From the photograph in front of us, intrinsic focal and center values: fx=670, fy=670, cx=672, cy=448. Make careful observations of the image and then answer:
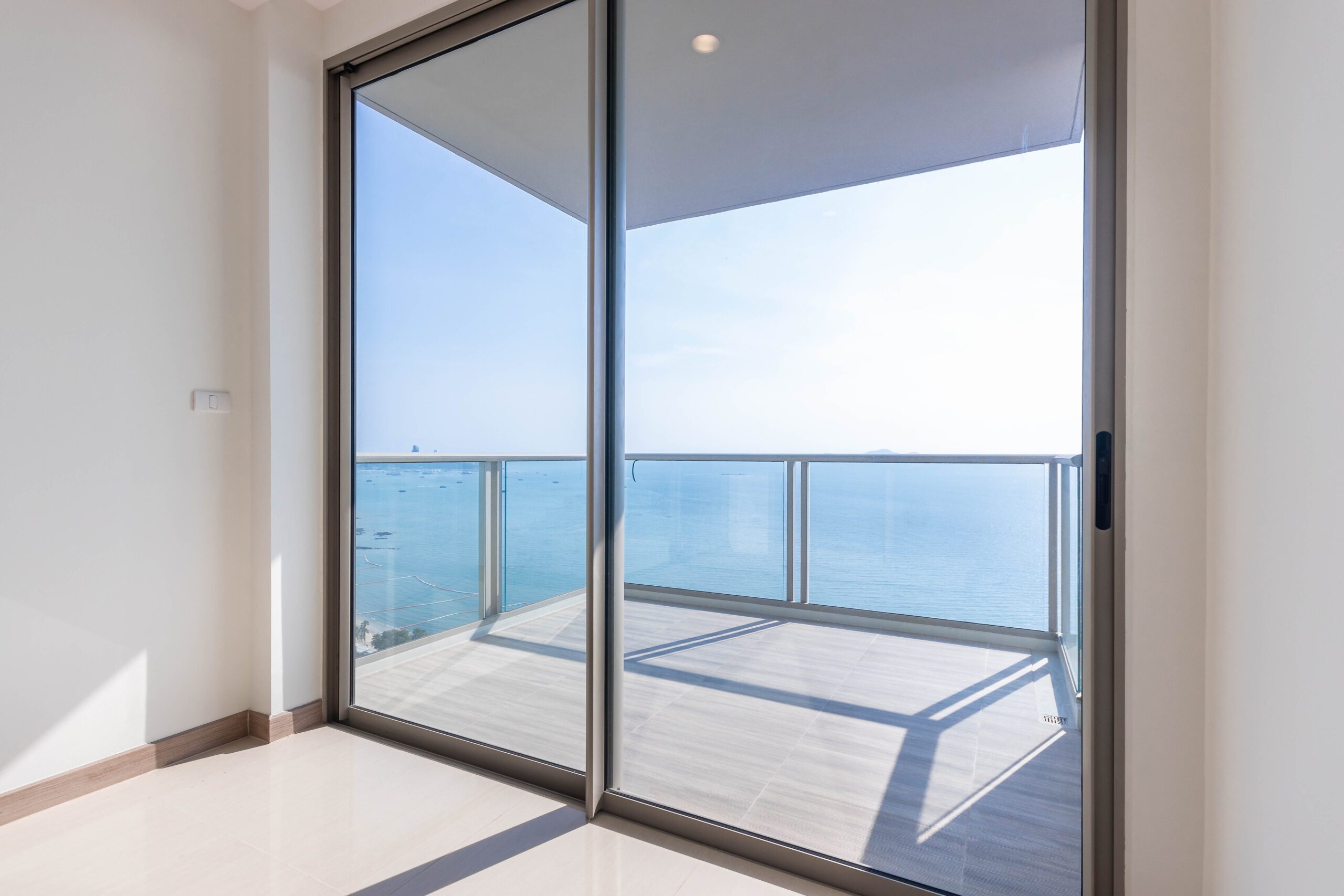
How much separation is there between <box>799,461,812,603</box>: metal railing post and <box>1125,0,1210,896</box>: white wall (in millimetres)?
708

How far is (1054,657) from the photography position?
62.0 inches

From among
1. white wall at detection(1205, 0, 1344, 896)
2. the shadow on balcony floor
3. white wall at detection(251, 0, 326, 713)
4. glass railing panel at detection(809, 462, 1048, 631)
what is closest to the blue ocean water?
glass railing panel at detection(809, 462, 1048, 631)

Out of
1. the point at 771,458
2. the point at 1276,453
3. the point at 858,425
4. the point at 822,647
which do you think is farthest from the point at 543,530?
the point at 1276,453

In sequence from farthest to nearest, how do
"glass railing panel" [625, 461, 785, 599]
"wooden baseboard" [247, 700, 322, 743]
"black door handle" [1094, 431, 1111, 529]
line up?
"wooden baseboard" [247, 700, 322, 743] → "glass railing panel" [625, 461, 785, 599] → "black door handle" [1094, 431, 1111, 529]

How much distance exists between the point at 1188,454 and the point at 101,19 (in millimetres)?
3363

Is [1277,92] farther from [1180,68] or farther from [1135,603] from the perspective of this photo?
[1135,603]

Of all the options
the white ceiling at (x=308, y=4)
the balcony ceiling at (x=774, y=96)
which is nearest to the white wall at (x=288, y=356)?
the white ceiling at (x=308, y=4)

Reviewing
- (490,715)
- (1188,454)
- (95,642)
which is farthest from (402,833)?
Answer: (1188,454)

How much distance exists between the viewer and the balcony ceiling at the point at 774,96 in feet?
5.30

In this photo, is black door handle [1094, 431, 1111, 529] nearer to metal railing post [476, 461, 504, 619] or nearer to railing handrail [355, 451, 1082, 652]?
railing handrail [355, 451, 1082, 652]

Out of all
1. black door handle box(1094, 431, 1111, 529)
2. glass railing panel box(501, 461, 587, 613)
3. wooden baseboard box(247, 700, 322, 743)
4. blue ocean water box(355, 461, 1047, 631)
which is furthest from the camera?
wooden baseboard box(247, 700, 322, 743)

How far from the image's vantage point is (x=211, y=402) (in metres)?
2.48

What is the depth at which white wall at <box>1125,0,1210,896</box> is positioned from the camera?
135cm

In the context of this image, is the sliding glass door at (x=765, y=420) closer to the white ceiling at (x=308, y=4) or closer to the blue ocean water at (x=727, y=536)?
the blue ocean water at (x=727, y=536)
